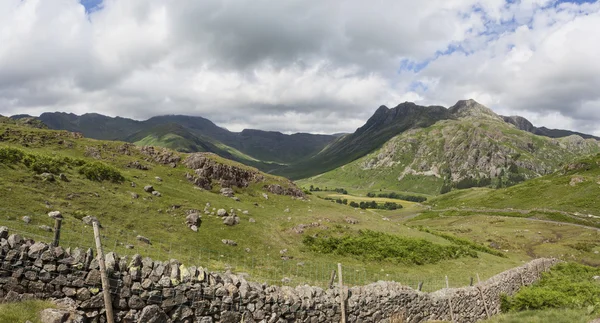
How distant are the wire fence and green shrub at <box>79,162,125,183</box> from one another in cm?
1734

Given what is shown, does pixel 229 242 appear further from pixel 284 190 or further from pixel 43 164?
pixel 284 190

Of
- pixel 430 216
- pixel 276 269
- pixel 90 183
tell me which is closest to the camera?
pixel 276 269

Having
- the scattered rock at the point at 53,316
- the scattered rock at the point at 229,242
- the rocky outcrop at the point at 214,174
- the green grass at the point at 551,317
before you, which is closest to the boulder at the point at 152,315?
Answer: the scattered rock at the point at 53,316

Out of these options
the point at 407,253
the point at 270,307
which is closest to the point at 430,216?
the point at 407,253

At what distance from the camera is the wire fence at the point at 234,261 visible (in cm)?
2959

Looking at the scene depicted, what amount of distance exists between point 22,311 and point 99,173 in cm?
4655

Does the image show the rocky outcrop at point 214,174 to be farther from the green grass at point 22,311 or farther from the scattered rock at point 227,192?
the green grass at point 22,311

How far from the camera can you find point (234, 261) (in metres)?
40.6

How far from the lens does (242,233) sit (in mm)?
50062

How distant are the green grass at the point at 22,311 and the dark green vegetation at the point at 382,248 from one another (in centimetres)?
4207

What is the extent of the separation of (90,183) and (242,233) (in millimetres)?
23733

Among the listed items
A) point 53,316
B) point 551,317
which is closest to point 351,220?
point 551,317

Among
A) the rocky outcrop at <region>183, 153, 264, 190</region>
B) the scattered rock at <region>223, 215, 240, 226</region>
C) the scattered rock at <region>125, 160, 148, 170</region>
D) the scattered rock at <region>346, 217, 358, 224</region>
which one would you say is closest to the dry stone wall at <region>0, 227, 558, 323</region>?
the scattered rock at <region>223, 215, 240, 226</region>

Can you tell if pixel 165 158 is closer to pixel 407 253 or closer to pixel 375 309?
pixel 407 253
